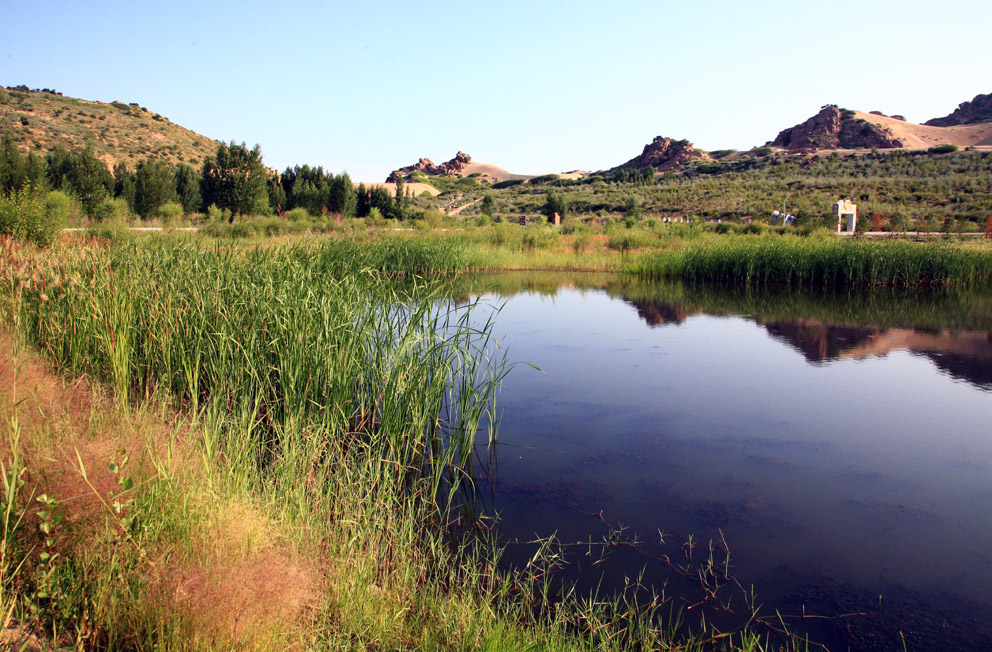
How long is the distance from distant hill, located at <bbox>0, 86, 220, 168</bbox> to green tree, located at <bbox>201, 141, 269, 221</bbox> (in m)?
31.1

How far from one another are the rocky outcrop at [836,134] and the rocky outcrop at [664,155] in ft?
36.6

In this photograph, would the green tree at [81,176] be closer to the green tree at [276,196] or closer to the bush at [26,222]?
the green tree at [276,196]

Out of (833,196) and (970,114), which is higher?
(970,114)

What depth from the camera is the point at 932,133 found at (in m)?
74.5

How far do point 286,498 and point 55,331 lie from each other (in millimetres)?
3110

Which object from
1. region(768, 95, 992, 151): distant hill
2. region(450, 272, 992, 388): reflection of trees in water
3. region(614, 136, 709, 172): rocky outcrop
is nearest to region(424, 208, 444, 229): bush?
region(450, 272, 992, 388): reflection of trees in water

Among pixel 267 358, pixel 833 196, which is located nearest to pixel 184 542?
pixel 267 358

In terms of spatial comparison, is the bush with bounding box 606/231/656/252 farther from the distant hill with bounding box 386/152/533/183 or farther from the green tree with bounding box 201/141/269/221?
the distant hill with bounding box 386/152/533/183

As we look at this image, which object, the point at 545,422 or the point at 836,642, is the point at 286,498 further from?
the point at 545,422

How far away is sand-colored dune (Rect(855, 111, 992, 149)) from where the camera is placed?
6762cm

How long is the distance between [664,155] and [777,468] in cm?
9052

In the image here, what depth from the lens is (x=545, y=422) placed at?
575cm

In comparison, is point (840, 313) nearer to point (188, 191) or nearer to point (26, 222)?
point (26, 222)

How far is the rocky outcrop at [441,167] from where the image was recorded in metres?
119
